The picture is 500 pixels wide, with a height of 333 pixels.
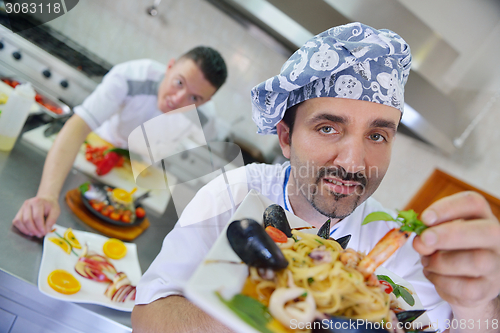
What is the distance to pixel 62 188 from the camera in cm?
113

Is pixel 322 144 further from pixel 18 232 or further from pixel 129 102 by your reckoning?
pixel 129 102

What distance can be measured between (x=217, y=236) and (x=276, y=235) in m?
0.35

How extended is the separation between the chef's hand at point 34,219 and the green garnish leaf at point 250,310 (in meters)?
0.79

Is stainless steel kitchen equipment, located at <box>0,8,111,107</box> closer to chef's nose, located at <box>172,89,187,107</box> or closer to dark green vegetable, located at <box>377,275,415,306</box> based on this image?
chef's nose, located at <box>172,89,187,107</box>

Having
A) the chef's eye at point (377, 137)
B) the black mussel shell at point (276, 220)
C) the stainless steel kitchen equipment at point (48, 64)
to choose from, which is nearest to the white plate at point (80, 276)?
the black mussel shell at point (276, 220)

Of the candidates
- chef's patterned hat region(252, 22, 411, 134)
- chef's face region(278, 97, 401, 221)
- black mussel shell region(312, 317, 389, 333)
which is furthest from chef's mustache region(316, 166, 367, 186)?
black mussel shell region(312, 317, 389, 333)

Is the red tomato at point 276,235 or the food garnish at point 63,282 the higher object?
the red tomato at point 276,235

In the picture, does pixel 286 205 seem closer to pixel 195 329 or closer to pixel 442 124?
pixel 195 329

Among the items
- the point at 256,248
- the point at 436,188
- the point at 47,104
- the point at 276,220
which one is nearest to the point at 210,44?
the point at 47,104

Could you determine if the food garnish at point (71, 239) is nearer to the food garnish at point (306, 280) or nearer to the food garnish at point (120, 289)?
the food garnish at point (120, 289)

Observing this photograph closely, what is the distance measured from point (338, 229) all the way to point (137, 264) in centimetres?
64

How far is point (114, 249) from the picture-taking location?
0.99 meters

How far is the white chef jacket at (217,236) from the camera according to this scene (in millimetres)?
691

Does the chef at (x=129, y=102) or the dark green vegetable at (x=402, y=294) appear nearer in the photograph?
the dark green vegetable at (x=402, y=294)
